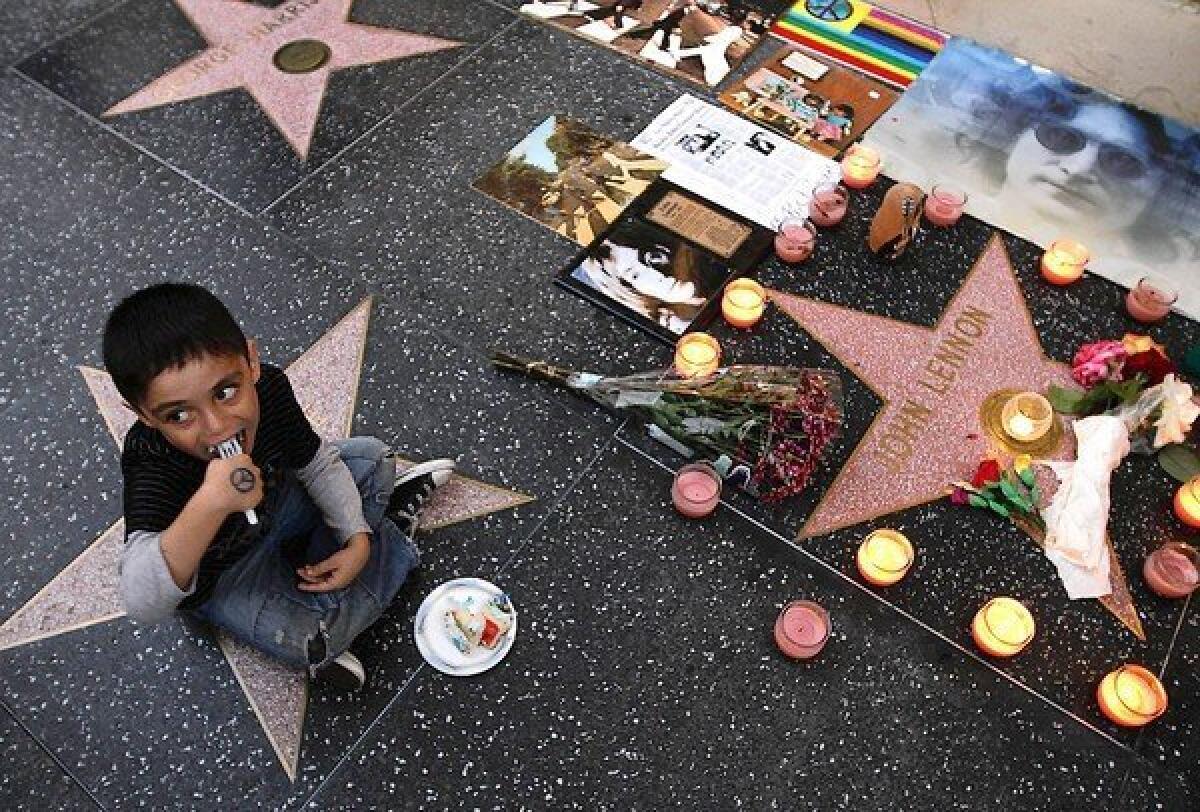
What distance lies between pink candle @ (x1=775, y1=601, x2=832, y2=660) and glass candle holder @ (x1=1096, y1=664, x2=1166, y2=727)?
40 centimetres

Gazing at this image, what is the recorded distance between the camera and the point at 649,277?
184cm

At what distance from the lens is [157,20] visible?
2328 mm

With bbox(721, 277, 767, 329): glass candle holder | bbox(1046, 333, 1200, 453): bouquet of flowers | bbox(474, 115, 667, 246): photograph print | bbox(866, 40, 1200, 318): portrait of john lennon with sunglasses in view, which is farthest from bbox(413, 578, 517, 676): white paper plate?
bbox(866, 40, 1200, 318): portrait of john lennon with sunglasses

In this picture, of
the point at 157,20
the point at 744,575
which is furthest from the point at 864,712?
the point at 157,20

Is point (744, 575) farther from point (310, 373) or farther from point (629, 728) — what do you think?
point (310, 373)

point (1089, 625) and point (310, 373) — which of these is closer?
point (1089, 625)

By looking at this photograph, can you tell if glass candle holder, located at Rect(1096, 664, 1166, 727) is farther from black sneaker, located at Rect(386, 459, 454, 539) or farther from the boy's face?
the boy's face

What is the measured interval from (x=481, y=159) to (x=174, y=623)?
113cm

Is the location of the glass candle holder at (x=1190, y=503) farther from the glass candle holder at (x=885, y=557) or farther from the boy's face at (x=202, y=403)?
the boy's face at (x=202, y=403)

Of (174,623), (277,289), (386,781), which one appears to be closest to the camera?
(386,781)

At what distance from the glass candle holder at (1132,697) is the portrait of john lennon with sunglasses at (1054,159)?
2.70ft

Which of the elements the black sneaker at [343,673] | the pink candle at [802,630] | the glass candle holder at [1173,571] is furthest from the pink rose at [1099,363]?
the black sneaker at [343,673]

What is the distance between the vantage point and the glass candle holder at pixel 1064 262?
185 cm

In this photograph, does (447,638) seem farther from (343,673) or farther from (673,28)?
(673,28)
